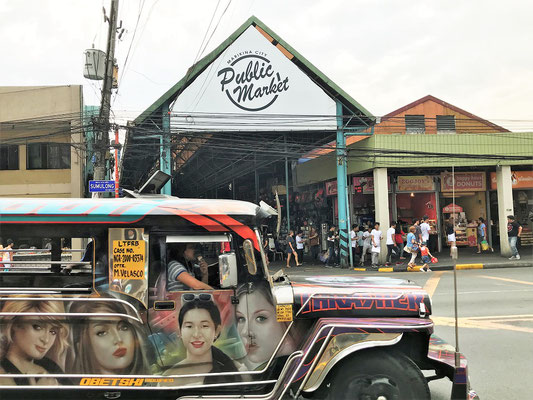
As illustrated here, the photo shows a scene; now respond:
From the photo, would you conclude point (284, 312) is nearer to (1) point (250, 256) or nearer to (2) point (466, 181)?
(1) point (250, 256)

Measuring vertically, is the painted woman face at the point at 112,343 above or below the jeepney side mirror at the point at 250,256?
below

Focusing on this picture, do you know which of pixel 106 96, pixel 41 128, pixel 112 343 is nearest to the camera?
pixel 112 343

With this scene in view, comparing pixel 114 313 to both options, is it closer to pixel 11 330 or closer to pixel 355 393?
pixel 11 330

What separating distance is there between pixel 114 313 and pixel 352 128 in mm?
15803

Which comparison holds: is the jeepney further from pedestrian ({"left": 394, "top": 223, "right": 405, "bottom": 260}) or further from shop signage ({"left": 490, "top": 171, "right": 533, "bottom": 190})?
shop signage ({"left": 490, "top": 171, "right": 533, "bottom": 190})

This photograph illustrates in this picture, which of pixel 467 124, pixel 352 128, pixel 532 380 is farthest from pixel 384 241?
pixel 467 124

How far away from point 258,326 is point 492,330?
499 centimetres

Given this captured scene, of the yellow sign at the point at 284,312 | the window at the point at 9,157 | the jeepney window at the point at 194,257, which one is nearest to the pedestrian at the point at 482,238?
the yellow sign at the point at 284,312

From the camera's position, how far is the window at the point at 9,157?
2025cm

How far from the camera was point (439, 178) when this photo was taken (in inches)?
807

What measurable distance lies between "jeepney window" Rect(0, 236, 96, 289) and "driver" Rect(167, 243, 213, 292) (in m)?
0.65

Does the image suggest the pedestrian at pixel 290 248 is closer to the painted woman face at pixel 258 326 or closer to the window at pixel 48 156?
the window at pixel 48 156

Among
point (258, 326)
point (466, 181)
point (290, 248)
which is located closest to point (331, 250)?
point (290, 248)

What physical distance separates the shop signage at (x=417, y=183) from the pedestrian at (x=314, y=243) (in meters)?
4.77
